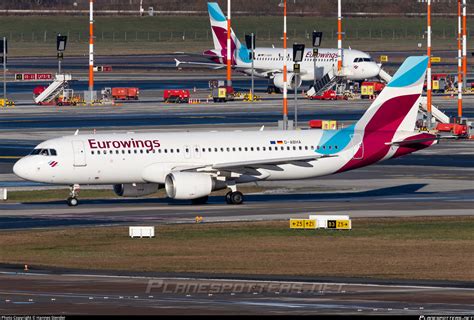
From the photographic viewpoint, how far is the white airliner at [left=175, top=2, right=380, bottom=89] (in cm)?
15625

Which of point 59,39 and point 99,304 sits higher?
point 59,39

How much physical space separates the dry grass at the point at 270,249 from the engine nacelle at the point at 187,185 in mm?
6608

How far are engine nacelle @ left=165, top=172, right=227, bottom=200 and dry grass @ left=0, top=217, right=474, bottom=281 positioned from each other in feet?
21.7

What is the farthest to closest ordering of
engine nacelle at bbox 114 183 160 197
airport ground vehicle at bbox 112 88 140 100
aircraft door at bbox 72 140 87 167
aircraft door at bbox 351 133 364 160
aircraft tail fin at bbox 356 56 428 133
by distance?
1. airport ground vehicle at bbox 112 88 140 100
2. aircraft tail fin at bbox 356 56 428 133
3. aircraft door at bbox 351 133 364 160
4. engine nacelle at bbox 114 183 160 197
5. aircraft door at bbox 72 140 87 167

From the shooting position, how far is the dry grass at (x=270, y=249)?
153 feet

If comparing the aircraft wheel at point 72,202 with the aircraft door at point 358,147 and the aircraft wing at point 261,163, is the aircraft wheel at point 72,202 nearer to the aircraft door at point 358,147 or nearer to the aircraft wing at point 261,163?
the aircraft wing at point 261,163

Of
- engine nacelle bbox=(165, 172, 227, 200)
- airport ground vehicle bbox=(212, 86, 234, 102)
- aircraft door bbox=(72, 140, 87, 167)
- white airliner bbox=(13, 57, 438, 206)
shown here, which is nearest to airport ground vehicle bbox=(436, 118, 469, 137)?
white airliner bbox=(13, 57, 438, 206)

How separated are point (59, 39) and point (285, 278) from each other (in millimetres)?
98360

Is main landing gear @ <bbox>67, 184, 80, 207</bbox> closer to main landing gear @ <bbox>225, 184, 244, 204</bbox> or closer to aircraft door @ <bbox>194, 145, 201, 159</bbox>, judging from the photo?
aircraft door @ <bbox>194, 145, 201, 159</bbox>

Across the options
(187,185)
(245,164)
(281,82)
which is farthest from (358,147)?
(281,82)

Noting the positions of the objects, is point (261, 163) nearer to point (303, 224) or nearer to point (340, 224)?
point (303, 224)

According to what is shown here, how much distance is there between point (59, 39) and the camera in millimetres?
138625

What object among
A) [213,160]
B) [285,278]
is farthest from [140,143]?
[285,278]

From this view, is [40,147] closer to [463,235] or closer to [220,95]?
[463,235]
